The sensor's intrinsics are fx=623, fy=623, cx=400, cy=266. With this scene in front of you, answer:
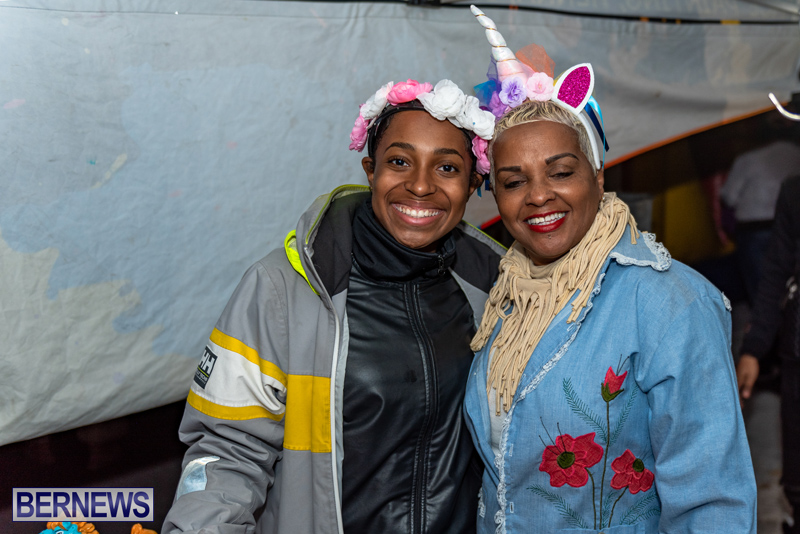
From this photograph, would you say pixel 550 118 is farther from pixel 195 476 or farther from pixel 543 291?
pixel 195 476

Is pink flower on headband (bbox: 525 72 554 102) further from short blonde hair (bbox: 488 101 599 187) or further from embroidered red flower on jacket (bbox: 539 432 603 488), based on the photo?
embroidered red flower on jacket (bbox: 539 432 603 488)

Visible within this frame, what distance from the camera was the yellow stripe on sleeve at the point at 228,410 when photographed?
1.52 metres

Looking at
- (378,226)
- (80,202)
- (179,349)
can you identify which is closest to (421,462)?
(378,226)

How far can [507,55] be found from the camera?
172 centimetres

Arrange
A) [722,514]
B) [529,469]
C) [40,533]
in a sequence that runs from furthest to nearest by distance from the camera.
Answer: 1. [40,533]
2. [529,469]
3. [722,514]

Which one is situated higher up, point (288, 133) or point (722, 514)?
point (288, 133)

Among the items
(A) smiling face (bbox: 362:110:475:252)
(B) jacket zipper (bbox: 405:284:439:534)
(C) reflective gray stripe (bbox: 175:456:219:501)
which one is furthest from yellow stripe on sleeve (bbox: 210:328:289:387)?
(A) smiling face (bbox: 362:110:475:252)

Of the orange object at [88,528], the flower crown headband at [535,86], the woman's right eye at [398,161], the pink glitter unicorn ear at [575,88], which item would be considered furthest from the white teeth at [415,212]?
the orange object at [88,528]

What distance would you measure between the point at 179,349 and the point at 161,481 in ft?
1.91

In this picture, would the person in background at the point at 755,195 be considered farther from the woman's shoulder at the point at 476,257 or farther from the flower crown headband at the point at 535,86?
the flower crown headband at the point at 535,86

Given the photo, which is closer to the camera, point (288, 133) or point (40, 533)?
point (40, 533)

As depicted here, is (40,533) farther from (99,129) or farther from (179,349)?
(99,129)

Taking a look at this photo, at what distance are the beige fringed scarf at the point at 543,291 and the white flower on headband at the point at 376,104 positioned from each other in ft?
1.99

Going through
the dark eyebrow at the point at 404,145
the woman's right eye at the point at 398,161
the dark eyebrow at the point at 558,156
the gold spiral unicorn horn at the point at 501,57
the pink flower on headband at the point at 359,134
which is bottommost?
the dark eyebrow at the point at 558,156
